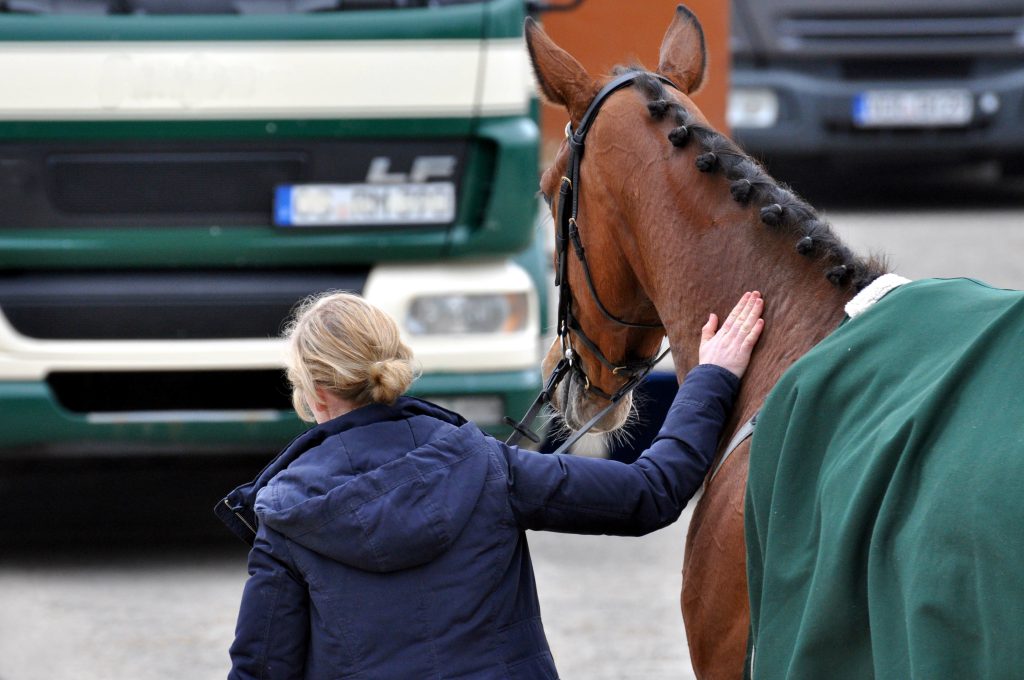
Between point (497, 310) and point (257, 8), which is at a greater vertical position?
point (257, 8)

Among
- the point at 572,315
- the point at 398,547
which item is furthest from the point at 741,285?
the point at 398,547

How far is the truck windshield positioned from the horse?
2024mm

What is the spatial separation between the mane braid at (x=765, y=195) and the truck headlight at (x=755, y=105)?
8.87m

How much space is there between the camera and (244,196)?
4.83 meters

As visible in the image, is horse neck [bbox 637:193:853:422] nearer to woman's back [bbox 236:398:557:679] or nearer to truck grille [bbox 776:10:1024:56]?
woman's back [bbox 236:398:557:679]

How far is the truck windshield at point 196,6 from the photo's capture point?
466 centimetres

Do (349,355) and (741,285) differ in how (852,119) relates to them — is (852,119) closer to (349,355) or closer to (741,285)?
(741,285)

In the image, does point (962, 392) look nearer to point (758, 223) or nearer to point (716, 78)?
point (758, 223)

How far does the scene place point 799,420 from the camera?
1.94 m

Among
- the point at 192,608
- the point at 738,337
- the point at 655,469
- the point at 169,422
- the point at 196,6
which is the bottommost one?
the point at 192,608

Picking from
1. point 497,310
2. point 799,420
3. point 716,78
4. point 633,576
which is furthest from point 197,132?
point 799,420

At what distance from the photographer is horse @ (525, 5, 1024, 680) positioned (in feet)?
7.27

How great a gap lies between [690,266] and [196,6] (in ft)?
9.41

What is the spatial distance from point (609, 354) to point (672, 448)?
505 millimetres
